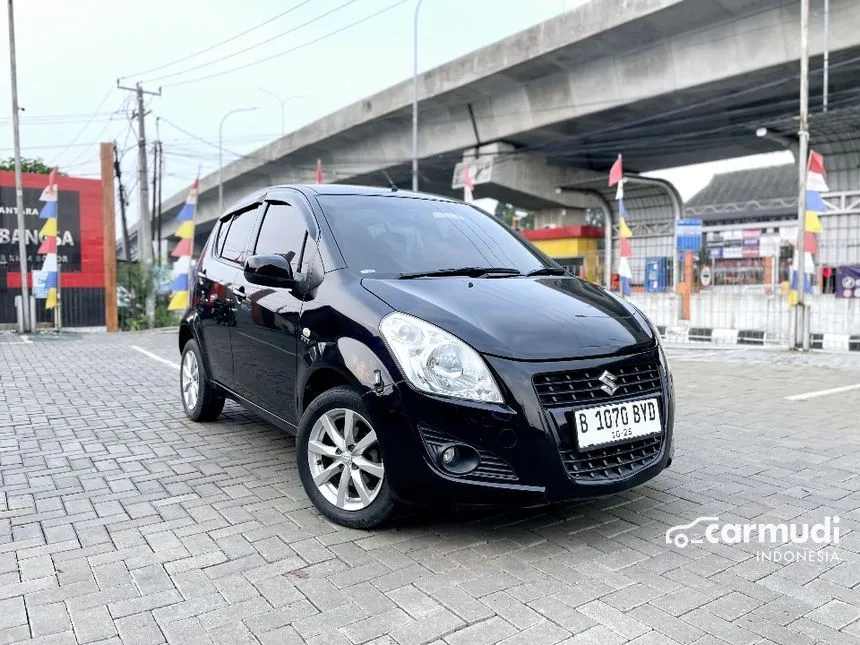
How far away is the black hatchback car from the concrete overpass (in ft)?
48.9

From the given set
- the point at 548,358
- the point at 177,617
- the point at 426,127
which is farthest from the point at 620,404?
the point at 426,127

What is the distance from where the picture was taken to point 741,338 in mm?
13938

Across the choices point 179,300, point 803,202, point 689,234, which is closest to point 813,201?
point 803,202

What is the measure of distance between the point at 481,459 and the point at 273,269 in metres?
1.60

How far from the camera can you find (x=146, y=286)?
20547 mm

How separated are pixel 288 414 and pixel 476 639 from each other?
195cm

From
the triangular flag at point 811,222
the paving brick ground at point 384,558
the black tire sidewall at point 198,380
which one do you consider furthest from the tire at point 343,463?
the triangular flag at point 811,222

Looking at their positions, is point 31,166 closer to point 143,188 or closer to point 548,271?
point 143,188

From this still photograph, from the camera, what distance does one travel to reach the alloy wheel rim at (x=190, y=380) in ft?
18.8

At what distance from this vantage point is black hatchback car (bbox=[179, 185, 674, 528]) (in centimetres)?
300

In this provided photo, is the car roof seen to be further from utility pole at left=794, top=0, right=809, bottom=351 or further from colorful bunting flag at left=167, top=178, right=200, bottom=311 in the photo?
colorful bunting flag at left=167, top=178, right=200, bottom=311

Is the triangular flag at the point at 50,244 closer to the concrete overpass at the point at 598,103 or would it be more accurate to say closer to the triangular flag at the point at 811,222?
the concrete overpass at the point at 598,103

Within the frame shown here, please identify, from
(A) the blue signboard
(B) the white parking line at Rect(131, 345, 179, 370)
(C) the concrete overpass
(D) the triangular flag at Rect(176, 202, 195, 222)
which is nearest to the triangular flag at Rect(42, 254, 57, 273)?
(D) the triangular flag at Rect(176, 202, 195, 222)

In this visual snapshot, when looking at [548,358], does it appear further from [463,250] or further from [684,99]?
[684,99]
